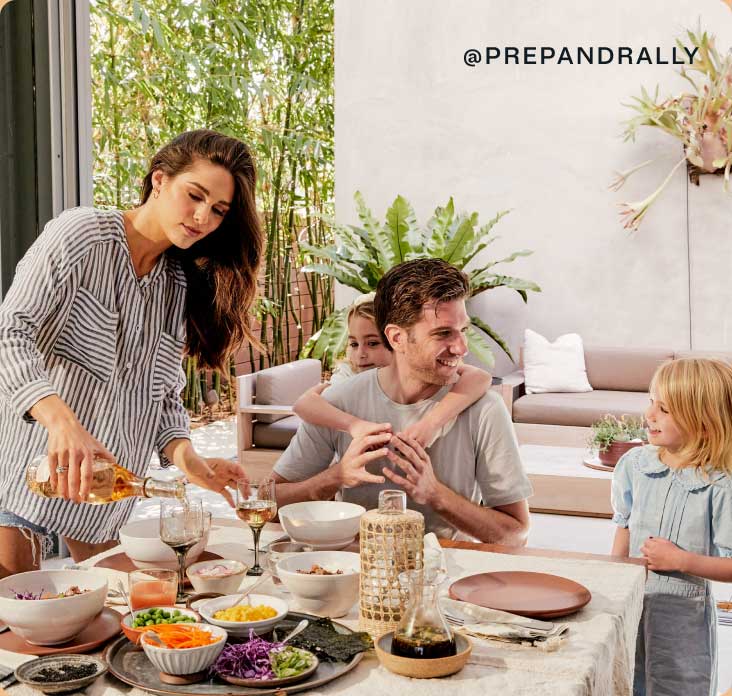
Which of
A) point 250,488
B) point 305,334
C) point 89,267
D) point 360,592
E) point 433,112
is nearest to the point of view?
point 360,592

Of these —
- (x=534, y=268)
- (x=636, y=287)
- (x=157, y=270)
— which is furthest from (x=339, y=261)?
(x=157, y=270)

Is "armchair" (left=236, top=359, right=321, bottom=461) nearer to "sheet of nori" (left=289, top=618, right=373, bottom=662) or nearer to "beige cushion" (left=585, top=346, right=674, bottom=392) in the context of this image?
"beige cushion" (left=585, top=346, right=674, bottom=392)

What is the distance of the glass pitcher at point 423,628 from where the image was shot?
51.2 inches

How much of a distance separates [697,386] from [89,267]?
1326mm

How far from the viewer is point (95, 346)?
6.75ft

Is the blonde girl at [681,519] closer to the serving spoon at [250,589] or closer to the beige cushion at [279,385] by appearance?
the serving spoon at [250,589]

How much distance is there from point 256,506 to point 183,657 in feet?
1.61

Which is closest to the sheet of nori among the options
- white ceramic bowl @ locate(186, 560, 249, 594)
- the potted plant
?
white ceramic bowl @ locate(186, 560, 249, 594)

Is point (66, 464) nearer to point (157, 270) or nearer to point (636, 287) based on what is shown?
point (157, 270)

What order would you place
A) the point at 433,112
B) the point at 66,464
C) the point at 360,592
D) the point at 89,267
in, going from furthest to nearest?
1. the point at 433,112
2. the point at 89,267
3. the point at 66,464
4. the point at 360,592

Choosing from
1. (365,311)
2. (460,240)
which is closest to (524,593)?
(365,311)

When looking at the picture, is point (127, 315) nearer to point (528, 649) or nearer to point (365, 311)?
point (365, 311)

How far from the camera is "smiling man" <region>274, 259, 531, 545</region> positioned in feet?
6.96

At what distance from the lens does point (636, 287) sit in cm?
674
